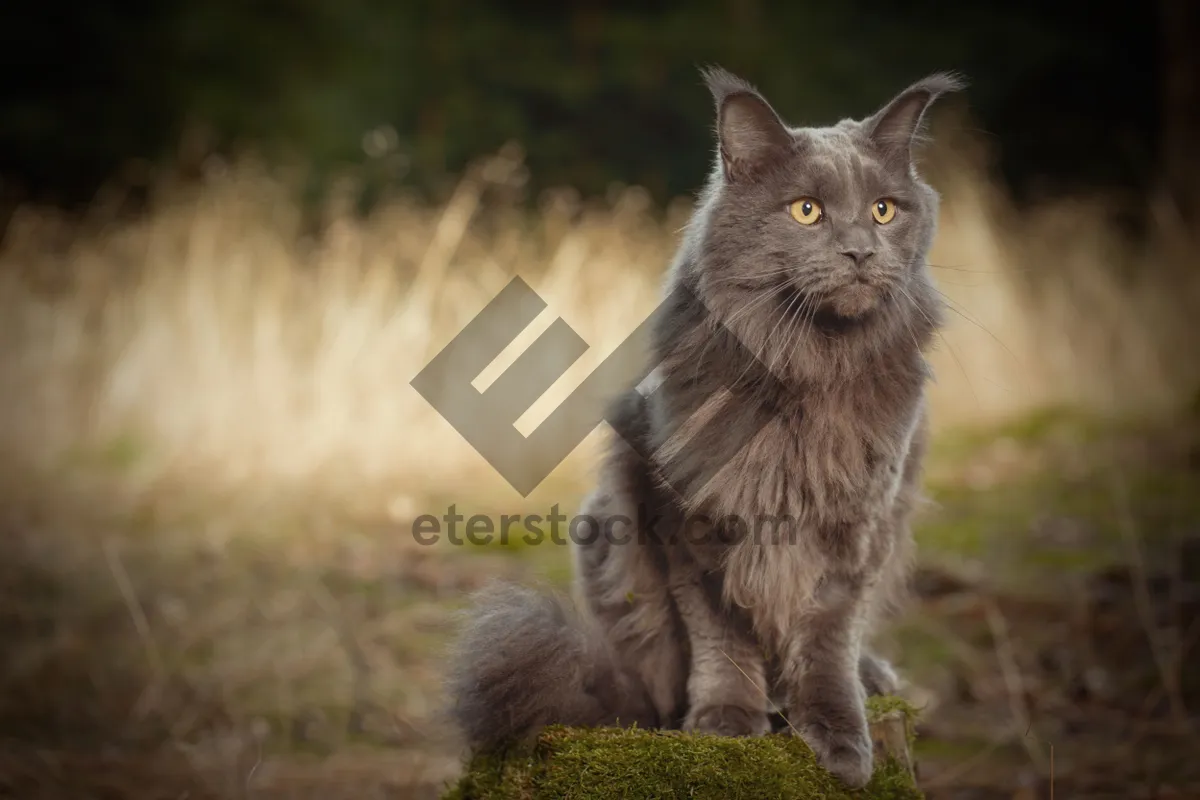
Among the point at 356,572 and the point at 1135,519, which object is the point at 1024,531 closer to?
the point at 1135,519

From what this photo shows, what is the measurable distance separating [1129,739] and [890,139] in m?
2.13

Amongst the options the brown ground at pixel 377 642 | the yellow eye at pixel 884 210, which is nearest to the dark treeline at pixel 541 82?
the brown ground at pixel 377 642

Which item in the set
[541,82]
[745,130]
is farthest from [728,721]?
[541,82]

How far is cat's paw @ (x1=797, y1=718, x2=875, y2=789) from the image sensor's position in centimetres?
201

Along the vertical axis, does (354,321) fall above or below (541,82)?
below

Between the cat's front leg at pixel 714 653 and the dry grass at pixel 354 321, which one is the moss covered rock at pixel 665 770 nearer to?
the cat's front leg at pixel 714 653

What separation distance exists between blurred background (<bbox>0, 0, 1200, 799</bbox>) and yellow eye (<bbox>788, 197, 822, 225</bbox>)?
45cm

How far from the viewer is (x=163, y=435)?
527 centimetres

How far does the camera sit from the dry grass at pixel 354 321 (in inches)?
206

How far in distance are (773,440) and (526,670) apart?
0.67m

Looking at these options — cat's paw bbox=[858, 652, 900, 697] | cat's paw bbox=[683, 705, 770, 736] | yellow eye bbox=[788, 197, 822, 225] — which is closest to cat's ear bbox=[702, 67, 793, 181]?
yellow eye bbox=[788, 197, 822, 225]

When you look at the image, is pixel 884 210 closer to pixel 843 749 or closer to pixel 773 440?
pixel 773 440

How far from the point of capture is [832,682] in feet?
6.89

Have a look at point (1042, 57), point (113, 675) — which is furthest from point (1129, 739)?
point (1042, 57)
